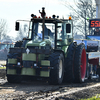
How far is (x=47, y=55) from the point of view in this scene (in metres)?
12.5

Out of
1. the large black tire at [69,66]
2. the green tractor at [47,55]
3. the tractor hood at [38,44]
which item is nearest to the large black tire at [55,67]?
the green tractor at [47,55]

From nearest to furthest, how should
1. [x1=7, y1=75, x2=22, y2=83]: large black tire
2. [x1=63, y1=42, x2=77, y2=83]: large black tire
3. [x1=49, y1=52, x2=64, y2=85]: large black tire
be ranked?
[x1=49, y1=52, x2=64, y2=85]: large black tire < [x1=7, y1=75, x2=22, y2=83]: large black tire < [x1=63, y1=42, x2=77, y2=83]: large black tire

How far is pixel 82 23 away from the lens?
48.6 meters

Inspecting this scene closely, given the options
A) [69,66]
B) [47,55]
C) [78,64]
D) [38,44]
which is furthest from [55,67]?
[78,64]

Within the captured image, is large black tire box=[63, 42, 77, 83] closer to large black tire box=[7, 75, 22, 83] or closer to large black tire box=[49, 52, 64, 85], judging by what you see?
large black tire box=[49, 52, 64, 85]

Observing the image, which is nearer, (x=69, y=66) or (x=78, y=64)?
(x=69, y=66)

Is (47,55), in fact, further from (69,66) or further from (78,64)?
(78,64)

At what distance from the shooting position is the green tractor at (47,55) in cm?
1222

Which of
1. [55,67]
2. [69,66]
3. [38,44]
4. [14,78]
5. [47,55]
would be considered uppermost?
[38,44]

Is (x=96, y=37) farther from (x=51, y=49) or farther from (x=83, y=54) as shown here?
(x=51, y=49)

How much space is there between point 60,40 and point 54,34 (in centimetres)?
40

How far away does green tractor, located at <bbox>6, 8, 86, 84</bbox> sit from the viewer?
40.1ft

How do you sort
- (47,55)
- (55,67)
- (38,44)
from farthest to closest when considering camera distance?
1. (38,44)
2. (47,55)
3. (55,67)

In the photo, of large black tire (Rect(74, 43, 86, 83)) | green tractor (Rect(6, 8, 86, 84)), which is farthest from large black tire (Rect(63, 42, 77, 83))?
large black tire (Rect(74, 43, 86, 83))
